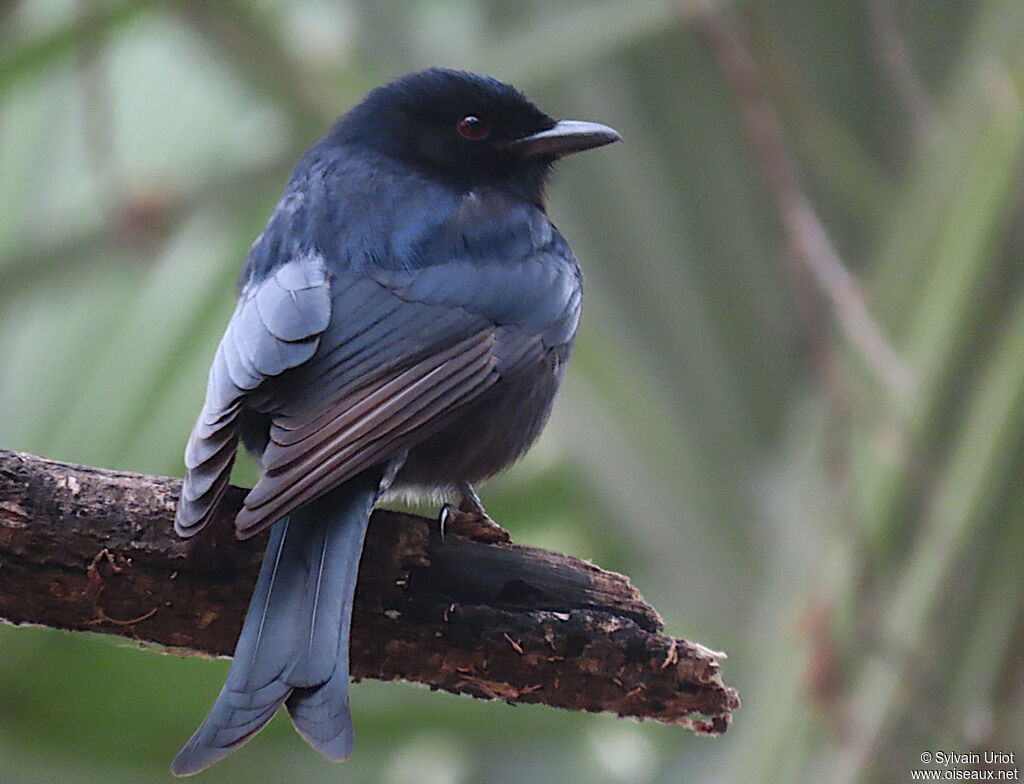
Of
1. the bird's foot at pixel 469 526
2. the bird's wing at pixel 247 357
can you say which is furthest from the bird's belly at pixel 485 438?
the bird's wing at pixel 247 357

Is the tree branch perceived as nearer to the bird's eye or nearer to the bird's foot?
the bird's foot

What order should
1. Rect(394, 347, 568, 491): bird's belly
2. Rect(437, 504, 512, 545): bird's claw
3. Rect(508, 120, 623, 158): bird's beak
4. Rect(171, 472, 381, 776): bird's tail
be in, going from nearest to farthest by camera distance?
Rect(171, 472, 381, 776): bird's tail, Rect(437, 504, 512, 545): bird's claw, Rect(394, 347, 568, 491): bird's belly, Rect(508, 120, 623, 158): bird's beak

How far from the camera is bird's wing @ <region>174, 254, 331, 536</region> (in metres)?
2.57

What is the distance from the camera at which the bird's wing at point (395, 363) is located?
2.61m

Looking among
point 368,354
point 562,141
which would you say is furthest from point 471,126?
point 368,354

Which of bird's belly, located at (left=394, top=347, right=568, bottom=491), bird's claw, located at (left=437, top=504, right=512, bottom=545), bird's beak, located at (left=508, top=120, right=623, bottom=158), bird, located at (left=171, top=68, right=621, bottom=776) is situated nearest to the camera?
bird, located at (left=171, top=68, right=621, bottom=776)

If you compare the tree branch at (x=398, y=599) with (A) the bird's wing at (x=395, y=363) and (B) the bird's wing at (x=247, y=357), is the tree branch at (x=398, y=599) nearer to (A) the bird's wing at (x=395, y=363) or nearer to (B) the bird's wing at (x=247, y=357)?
(B) the bird's wing at (x=247, y=357)

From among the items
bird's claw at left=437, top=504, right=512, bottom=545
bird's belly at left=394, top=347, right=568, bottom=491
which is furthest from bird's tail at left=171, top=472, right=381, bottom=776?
bird's belly at left=394, top=347, right=568, bottom=491

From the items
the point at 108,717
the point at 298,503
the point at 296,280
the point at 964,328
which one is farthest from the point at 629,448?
the point at 298,503

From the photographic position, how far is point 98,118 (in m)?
4.22

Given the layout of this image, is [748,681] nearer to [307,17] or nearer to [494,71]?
[494,71]

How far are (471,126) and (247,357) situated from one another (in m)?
1.38

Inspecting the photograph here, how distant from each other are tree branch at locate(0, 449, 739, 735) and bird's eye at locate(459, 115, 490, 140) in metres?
1.45

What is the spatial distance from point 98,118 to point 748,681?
3513 mm
